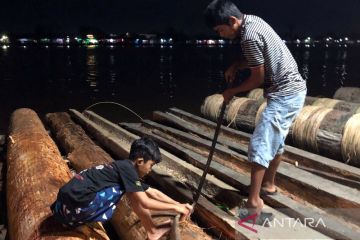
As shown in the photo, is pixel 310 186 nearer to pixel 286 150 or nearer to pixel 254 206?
pixel 254 206

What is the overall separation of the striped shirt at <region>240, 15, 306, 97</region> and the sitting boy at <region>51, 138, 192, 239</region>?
4.30 feet

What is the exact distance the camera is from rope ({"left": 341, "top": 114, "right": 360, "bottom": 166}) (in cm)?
572

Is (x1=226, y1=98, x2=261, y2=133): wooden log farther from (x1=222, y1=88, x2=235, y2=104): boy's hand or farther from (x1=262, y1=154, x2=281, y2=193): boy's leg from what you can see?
(x1=222, y1=88, x2=235, y2=104): boy's hand

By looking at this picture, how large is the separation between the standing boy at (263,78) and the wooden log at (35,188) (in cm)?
172

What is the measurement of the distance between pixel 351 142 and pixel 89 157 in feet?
13.7

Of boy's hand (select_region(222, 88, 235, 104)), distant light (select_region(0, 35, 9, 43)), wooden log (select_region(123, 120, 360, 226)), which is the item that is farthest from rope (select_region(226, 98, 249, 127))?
distant light (select_region(0, 35, 9, 43))

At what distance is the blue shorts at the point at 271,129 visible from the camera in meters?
3.83

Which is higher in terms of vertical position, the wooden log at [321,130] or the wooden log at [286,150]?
the wooden log at [321,130]

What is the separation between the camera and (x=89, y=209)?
354cm

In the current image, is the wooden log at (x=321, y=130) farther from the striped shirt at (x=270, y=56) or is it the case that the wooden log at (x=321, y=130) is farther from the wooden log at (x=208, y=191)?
the striped shirt at (x=270, y=56)

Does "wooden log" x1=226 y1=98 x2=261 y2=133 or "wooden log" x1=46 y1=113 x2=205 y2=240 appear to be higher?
"wooden log" x1=226 y1=98 x2=261 y2=133

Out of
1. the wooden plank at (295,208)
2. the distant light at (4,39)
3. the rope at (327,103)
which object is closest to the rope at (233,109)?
the rope at (327,103)

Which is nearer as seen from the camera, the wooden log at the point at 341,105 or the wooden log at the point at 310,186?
the wooden log at the point at 310,186

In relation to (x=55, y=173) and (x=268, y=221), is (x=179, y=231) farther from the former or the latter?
(x=55, y=173)
